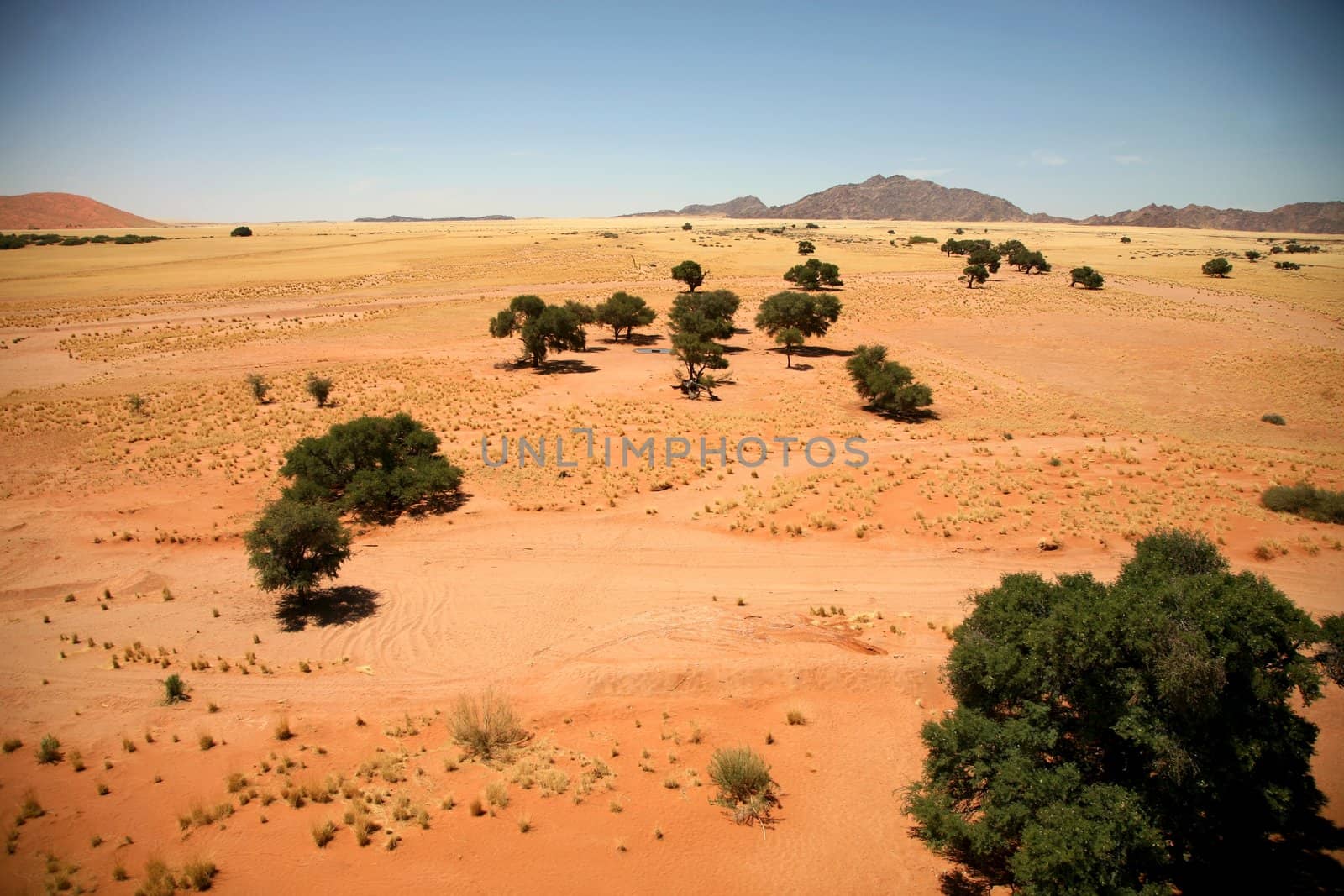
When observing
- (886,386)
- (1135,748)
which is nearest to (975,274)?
(886,386)

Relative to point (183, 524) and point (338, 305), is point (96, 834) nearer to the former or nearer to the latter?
point (183, 524)

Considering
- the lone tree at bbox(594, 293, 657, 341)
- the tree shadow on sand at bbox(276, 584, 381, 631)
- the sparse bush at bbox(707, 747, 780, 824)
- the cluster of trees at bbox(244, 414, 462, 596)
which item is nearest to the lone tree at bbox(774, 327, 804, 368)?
the lone tree at bbox(594, 293, 657, 341)

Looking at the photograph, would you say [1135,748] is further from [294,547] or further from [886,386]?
[886,386]

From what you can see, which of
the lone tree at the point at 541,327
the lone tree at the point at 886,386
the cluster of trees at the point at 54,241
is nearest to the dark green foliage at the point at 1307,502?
the lone tree at the point at 886,386

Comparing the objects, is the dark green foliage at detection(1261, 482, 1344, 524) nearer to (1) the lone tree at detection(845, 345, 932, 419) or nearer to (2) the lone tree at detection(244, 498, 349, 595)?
(1) the lone tree at detection(845, 345, 932, 419)

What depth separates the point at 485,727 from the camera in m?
11.2

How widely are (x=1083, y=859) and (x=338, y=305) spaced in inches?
2734

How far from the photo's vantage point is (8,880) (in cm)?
818

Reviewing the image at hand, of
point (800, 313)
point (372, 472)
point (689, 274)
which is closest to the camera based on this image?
point (372, 472)

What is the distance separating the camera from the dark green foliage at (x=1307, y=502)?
20188 millimetres

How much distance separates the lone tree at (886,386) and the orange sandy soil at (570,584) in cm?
148

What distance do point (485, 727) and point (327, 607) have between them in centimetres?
793

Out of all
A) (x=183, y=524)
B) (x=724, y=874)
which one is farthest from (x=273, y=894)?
(x=183, y=524)

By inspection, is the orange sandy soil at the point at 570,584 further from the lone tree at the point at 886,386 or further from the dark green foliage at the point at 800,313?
the dark green foliage at the point at 800,313
